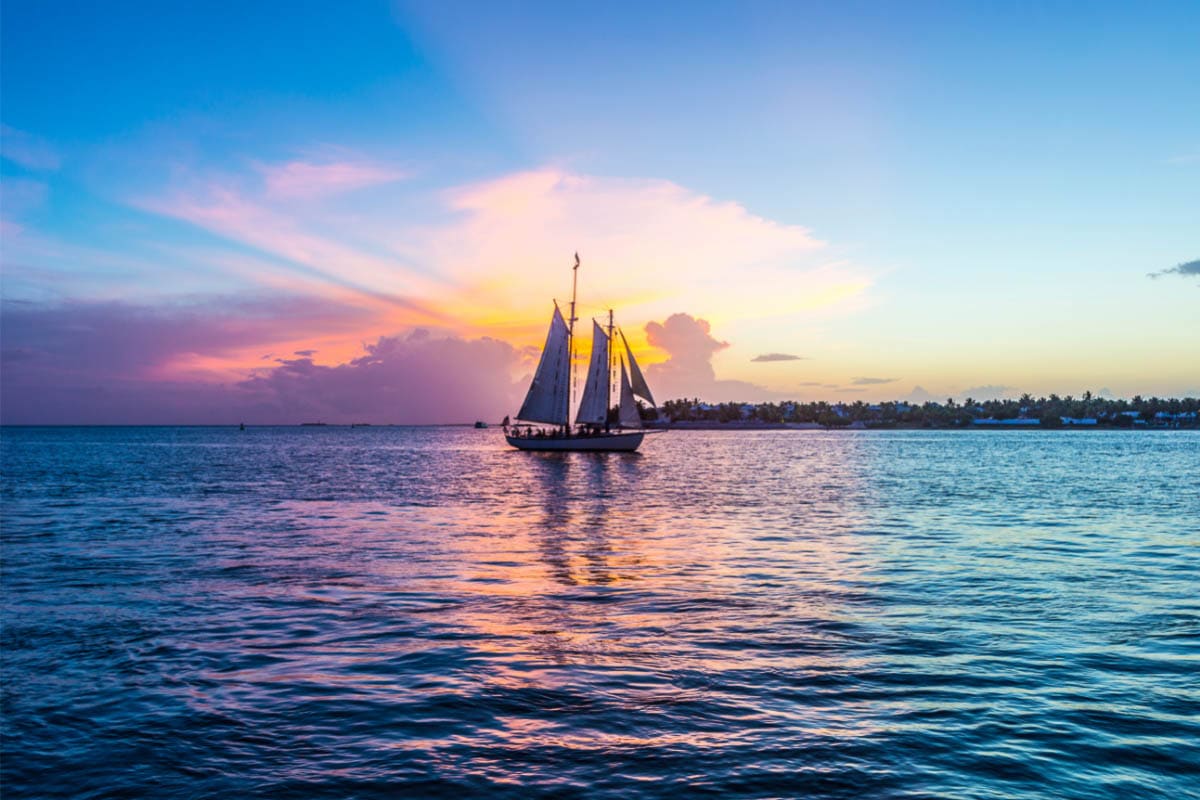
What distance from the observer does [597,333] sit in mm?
108625

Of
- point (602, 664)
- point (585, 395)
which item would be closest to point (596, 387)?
point (585, 395)

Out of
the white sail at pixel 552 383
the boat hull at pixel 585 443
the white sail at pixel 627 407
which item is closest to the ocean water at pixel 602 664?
the white sail at pixel 552 383

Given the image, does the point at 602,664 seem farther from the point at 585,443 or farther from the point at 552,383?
the point at 585,443

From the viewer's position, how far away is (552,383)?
110 m

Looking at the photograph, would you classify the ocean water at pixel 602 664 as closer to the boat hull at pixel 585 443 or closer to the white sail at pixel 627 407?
the boat hull at pixel 585 443

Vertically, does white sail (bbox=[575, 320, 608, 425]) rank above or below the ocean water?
above

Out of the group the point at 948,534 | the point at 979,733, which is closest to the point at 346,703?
the point at 979,733

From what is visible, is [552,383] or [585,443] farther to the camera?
[585,443]

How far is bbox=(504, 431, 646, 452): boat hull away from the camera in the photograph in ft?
378

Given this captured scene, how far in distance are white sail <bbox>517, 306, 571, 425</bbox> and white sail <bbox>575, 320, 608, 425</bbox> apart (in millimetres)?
2563

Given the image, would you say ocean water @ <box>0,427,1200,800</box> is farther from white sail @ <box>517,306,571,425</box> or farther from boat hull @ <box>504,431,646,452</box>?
boat hull @ <box>504,431,646,452</box>

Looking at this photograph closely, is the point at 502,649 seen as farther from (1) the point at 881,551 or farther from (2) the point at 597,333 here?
(2) the point at 597,333

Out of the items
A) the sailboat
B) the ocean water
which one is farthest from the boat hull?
the ocean water

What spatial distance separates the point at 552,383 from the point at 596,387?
5.81m
